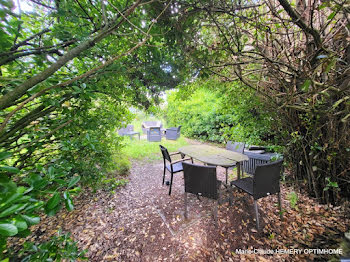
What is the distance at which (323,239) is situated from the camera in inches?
65.8

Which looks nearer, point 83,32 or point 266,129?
point 83,32

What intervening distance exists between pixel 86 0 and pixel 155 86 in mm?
1367

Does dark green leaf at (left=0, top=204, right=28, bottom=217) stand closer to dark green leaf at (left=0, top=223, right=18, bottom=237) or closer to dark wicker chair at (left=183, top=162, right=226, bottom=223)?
dark green leaf at (left=0, top=223, right=18, bottom=237)

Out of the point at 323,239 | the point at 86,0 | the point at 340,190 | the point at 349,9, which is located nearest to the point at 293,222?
the point at 323,239

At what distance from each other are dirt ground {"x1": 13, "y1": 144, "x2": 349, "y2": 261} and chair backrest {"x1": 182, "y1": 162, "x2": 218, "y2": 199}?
21.5 inches

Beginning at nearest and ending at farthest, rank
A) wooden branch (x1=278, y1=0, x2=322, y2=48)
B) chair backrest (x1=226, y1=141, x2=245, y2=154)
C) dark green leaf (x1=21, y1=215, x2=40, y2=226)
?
dark green leaf (x1=21, y1=215, x2=40, y2=226), wooden branch (x1=278, y1=0, x2=322, y2=48), chair backrest (x1=226, y1=141, x2=245, y2=154)

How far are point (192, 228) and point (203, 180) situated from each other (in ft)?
2.53

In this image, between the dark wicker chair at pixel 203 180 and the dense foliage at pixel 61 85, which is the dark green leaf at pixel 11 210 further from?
the dark wicker chair at pixel 203 180

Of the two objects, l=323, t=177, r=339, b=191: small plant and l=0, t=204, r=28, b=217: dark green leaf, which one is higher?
l=0, t=204, r=28, b=217: dark green leaf

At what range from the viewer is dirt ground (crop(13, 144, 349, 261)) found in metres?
1.62

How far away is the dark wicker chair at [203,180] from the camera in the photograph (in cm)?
184

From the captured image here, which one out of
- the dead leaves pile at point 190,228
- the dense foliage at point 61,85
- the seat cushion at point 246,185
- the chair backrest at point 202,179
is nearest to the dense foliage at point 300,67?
the dense foliage at point 61,85

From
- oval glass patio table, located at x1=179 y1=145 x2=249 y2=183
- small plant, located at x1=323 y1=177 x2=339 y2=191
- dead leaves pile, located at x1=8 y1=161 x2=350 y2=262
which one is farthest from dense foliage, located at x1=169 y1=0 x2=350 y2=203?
oval glass patio table, located at x1=179 y1=145 x2=249 y2=183

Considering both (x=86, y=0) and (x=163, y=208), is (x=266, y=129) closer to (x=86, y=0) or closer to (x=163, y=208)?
(x=163, y=208)
